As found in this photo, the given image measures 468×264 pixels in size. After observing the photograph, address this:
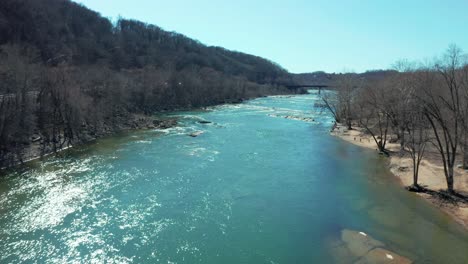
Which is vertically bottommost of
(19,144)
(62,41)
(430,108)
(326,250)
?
(326,250)

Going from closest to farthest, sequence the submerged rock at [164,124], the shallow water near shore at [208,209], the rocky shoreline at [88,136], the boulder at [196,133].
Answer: the shallow water near shore at [208,209], the rocky shoreline at [88,136], the boulder at [196,133], the submerged rock at [164,124]

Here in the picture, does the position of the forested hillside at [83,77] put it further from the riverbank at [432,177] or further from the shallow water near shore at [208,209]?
the riverbank at [432,177]

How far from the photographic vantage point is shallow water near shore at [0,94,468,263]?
1659 centimetres

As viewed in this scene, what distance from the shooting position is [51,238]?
17344 mm

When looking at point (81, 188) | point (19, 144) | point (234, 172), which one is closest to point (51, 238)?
point (81, 188)

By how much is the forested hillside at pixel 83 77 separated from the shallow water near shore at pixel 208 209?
6585mm

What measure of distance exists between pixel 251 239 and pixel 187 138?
28354mm

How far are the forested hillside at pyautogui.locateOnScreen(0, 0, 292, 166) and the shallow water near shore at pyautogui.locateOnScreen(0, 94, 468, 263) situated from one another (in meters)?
6.58

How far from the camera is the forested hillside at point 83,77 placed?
1415 inches

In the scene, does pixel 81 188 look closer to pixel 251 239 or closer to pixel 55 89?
pixel 251 239

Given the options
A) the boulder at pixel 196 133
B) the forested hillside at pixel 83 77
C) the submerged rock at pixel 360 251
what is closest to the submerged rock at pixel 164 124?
the forested hillside at pixel 83 77

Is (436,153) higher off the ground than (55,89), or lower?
lower

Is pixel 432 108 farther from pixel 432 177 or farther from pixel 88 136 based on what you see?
pixel 88 136

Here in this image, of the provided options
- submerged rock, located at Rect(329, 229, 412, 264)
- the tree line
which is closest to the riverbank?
the tree line
